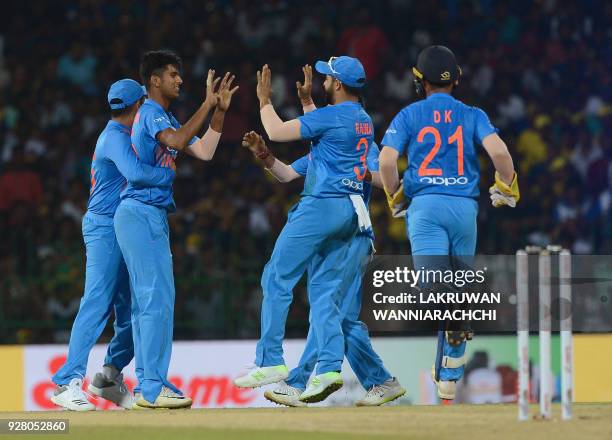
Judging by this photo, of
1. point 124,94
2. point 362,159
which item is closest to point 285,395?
point 362,159

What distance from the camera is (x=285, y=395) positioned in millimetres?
9312

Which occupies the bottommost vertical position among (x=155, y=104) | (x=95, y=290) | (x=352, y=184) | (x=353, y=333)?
(x=353, y=333)

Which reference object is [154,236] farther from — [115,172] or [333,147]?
[333,147]

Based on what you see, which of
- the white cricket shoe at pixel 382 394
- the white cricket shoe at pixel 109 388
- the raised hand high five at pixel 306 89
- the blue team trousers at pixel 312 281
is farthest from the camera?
the white cricket shoe at pixel 109 388

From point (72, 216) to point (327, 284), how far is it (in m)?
6.83

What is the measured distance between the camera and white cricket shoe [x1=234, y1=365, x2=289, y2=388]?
9.05 metres

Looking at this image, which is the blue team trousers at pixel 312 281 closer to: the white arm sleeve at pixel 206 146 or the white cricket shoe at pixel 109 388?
the white arm sleeve at pixel 206 146

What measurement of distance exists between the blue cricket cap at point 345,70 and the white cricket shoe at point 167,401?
7.54 feet

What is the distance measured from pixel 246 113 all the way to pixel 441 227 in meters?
8.17

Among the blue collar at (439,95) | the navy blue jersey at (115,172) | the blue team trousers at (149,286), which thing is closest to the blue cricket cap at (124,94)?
the navy blue jersey at (115,172)

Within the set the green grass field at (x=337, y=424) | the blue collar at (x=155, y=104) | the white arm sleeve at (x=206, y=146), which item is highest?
the blue collar at (x=155, y=104)

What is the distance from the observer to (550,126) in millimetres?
17547

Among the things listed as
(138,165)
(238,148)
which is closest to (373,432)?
(138,165)

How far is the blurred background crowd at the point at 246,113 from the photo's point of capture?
14547mm
